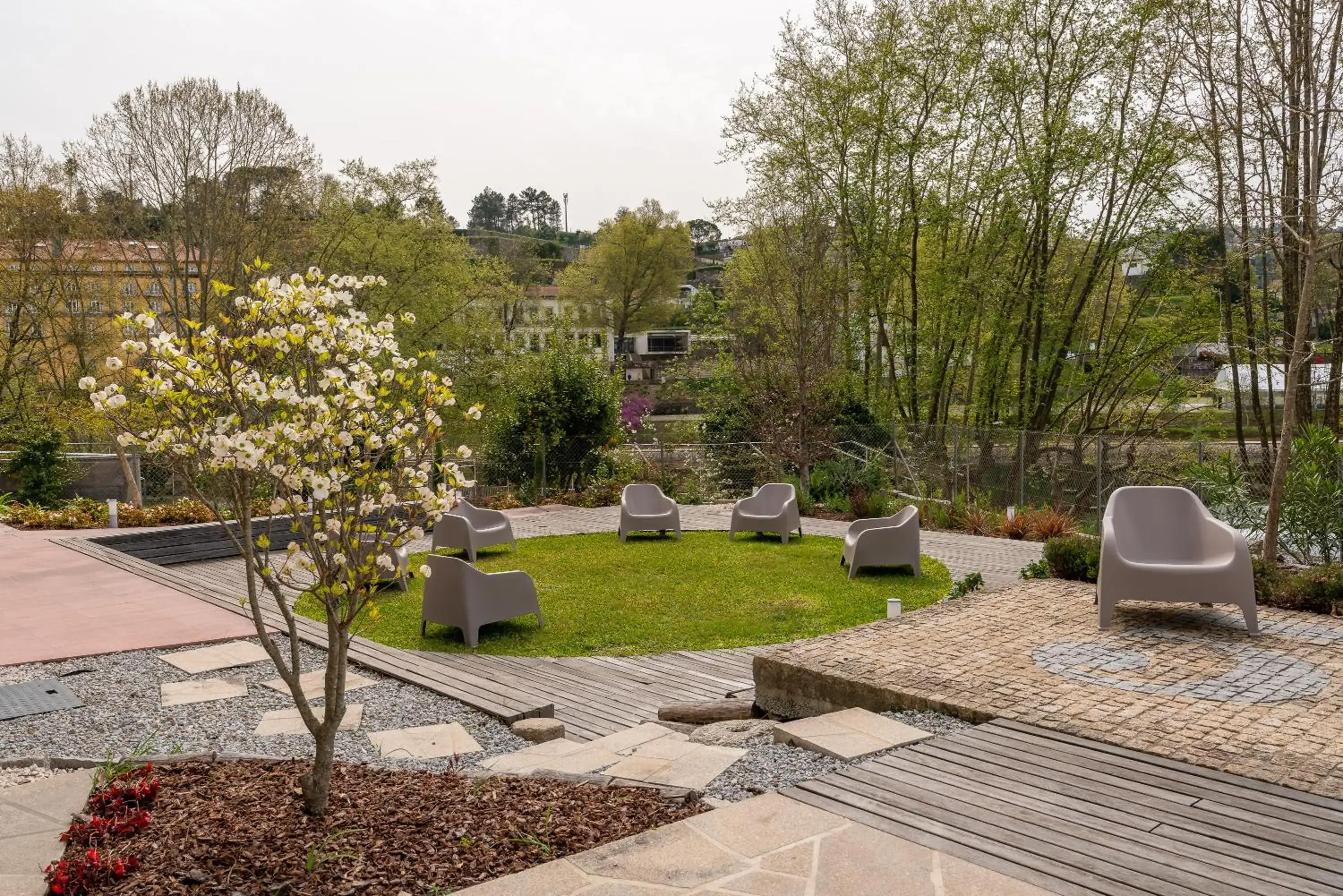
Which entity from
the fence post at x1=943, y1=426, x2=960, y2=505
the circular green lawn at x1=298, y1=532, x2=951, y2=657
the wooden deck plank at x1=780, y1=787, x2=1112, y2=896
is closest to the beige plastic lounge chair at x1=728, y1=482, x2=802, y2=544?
the circular green lawn at x1=298, y1=532, x2=951, y2=657

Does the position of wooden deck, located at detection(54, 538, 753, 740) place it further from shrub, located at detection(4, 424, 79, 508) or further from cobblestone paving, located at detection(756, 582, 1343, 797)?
shrub, located at detection(4, 424, 79, 508)

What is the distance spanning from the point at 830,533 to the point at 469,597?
237 inches

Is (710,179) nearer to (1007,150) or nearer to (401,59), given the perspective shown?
(1007,150)

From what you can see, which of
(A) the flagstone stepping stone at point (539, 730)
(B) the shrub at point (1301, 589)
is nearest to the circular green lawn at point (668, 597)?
(A) the flagstone stepping stone at point (539, 730)

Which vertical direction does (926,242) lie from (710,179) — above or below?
below

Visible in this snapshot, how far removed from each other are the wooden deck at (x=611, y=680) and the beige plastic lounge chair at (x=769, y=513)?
4.48 metres

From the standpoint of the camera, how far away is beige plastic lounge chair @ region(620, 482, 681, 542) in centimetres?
1095

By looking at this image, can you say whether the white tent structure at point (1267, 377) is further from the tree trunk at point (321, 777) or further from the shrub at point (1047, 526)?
the tree trunk at point (321, 777)

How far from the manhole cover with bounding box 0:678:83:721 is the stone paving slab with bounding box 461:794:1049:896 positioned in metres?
3.48

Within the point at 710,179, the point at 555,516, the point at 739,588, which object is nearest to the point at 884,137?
the point at 710,179

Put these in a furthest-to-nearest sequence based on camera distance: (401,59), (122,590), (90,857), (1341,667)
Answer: (401,59) < (122,590) < (1341,667) < (90,857)

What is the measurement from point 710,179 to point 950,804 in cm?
1683

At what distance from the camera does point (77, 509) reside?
42.0 feet

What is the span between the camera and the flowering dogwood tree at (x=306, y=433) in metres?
2.93
